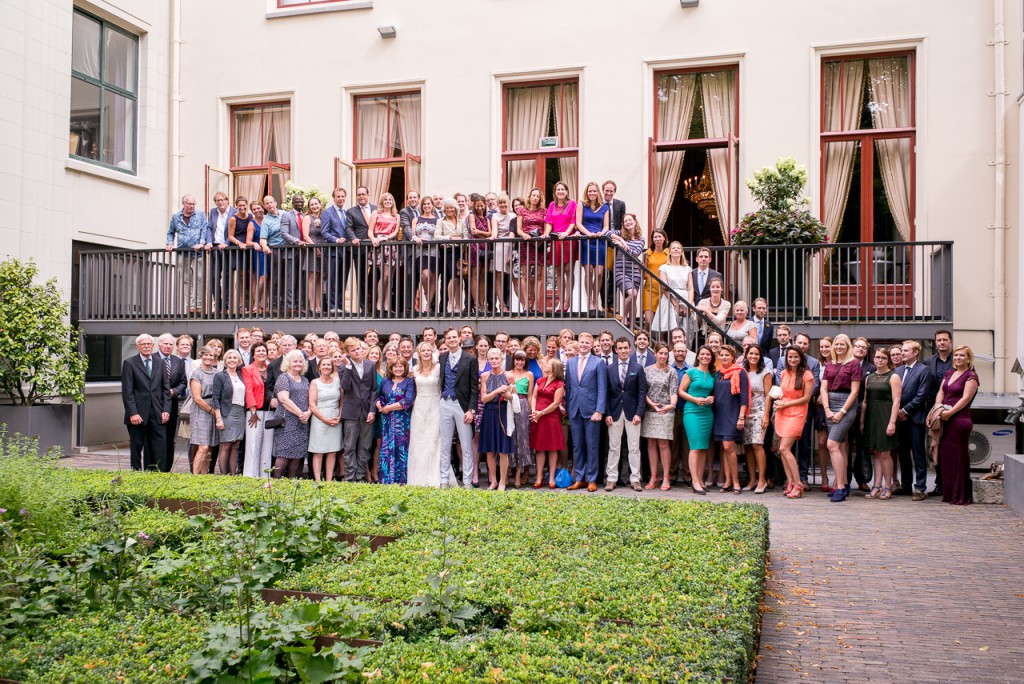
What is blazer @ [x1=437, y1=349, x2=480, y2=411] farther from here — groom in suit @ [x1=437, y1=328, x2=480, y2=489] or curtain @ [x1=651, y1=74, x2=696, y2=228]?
curtain @ [x1=651, y1=74, x2=696, y2=228]

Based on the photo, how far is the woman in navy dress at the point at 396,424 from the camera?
37.9 ft

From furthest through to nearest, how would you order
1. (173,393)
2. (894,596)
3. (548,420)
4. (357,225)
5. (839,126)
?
(839,126)
(357,225)
(173,393)
(548,420)
(894,596)

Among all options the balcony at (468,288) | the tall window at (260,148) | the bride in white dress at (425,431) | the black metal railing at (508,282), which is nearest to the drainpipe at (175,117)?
the tall window at (260,148)

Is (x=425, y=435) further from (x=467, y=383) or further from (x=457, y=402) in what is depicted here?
(x=467, y=383)

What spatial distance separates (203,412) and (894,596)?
27.7 feet

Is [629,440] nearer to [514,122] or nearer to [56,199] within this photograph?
[514,122]

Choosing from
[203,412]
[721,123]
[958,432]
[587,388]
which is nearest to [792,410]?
[958,432]

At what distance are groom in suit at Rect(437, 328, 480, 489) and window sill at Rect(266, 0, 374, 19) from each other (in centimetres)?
904

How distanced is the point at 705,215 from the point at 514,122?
3.99 m

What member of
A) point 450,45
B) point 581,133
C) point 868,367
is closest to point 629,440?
point 868,367

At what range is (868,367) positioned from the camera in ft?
38.1

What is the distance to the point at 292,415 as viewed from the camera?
11555 mm

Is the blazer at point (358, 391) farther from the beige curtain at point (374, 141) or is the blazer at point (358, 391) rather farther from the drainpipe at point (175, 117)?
→ the drainpipe at point (175, 117)

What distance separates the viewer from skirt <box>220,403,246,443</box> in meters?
11.7
